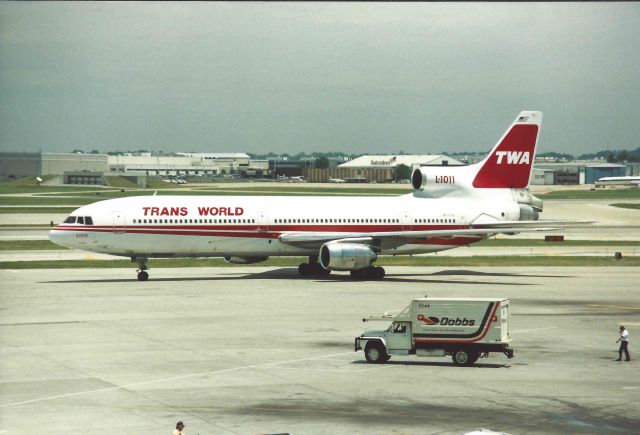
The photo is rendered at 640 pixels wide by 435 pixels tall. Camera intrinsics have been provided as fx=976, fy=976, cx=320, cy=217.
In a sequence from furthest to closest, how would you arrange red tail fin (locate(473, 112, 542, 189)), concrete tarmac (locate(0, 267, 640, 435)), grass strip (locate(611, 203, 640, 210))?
grass strip (locate(611, 203, 640, 210)), red tail fin (locate(473, 112, 542, 189)), concrete tarmac (locate(0, 267, 640, 435))

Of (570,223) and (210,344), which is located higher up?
(570,223)

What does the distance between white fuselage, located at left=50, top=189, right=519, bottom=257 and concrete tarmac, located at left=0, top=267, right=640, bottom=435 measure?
3.48 meters

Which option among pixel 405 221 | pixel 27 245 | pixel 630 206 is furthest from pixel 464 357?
pixel 630 206

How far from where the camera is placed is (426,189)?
74062 millimetres

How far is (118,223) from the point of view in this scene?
62656 millimetres

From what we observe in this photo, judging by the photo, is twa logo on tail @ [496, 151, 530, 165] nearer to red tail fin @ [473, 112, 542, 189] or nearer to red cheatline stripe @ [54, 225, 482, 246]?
red tail fin @ [473, 112, 542, 189]

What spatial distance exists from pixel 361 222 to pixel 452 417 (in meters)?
40.3

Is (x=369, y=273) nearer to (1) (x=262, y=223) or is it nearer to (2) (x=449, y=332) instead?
(1) (x=262, y=223)

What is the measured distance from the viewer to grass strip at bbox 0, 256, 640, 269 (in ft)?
245

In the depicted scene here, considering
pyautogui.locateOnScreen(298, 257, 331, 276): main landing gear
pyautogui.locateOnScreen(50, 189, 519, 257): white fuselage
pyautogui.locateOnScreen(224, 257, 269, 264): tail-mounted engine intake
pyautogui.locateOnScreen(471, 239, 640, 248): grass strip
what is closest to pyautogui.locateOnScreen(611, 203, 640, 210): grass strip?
pyautogui.locateOnScreen(471, 239, 640, 248): grass strip

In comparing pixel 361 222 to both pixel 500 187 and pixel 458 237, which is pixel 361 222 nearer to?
pixel 458 237

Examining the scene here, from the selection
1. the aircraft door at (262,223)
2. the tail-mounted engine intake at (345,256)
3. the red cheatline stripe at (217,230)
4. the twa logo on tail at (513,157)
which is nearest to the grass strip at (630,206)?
the twa logo on tail at (513,157)

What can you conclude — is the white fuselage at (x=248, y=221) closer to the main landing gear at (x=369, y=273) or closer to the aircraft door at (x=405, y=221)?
the aircraft door at (x=405, y=221)

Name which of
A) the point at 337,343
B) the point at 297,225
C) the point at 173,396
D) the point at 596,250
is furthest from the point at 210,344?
the point at 596,250
